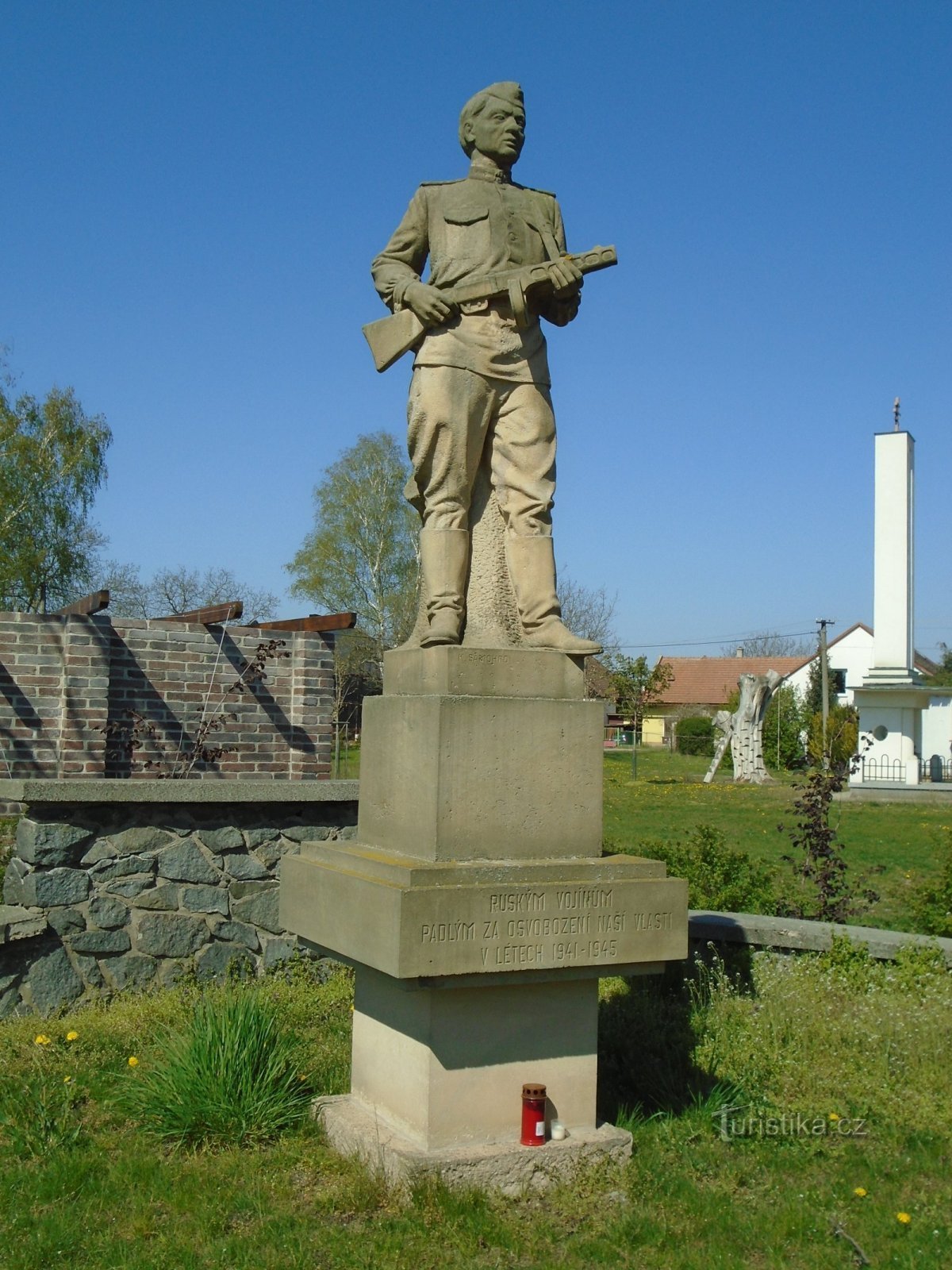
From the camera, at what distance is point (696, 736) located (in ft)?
157

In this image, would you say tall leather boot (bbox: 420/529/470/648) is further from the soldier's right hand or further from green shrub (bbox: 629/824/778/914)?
green shrub (bbox: 629/824/778/914)

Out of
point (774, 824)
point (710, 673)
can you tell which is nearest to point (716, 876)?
point (774, 824)

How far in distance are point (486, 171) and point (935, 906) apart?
5.46 meters

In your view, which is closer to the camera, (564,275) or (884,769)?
(564,275)

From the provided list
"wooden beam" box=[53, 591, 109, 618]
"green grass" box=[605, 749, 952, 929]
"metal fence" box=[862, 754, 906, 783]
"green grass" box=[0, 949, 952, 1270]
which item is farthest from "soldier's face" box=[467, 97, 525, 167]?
"metal fence" box=[862, 754, 906, 783]

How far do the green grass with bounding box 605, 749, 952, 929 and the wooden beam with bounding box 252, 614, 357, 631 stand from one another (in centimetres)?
301

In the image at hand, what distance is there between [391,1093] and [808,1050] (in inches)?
77.9

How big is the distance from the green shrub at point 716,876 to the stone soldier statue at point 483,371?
3594mm

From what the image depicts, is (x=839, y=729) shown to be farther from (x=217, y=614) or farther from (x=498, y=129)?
(x=498, y=129)

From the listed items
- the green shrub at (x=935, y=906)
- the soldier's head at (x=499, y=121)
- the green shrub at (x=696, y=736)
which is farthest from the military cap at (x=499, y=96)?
the green shrub at (x=696, y=736)

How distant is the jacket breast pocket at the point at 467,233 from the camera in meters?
4.89

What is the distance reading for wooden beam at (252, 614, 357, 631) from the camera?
1118 centimetres

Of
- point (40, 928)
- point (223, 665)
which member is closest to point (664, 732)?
point (223, 665)

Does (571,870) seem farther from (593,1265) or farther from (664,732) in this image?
(664,732)
